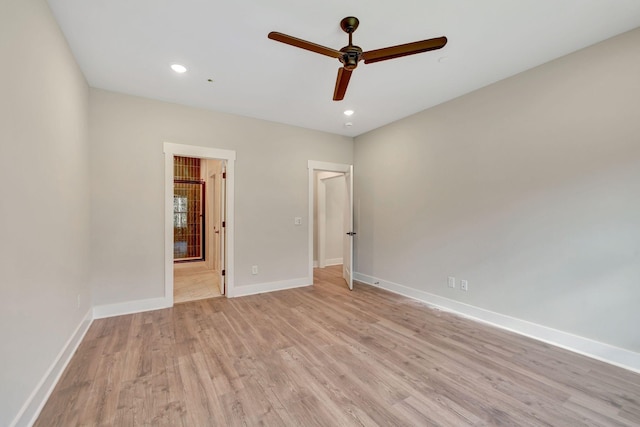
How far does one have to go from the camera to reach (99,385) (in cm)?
202

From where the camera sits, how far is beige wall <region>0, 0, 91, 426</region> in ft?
4.74

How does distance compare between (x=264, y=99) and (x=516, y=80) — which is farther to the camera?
(x=264, y=99)

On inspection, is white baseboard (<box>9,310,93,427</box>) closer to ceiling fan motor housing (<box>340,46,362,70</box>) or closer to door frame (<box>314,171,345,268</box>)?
ceiling fan motor housing (<box>340,46,362,70</box>)

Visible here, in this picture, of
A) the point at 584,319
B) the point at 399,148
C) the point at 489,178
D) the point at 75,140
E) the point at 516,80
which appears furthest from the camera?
the point at 399,148

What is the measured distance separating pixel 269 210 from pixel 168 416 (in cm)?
309

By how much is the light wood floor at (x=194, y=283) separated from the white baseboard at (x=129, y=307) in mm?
267

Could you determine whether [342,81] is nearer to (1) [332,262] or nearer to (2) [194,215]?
(1) [332,262]

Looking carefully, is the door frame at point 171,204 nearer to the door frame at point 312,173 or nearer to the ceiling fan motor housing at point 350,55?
the door frame at point 312,173

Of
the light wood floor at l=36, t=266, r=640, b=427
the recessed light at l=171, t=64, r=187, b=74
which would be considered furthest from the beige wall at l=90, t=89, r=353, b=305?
the recessed light at l=171, t=64, r=187, b=74

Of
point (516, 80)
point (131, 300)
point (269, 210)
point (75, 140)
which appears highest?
point (516, 80)

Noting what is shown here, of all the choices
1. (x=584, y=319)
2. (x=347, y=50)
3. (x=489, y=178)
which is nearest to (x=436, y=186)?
(x=489, y=178)

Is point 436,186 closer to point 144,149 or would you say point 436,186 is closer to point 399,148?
point 399,148

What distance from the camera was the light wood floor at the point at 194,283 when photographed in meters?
4.26

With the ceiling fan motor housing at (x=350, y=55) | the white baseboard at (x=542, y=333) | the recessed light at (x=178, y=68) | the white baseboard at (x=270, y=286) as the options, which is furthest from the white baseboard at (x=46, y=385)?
the white baseboard at (x=542, y=333)
